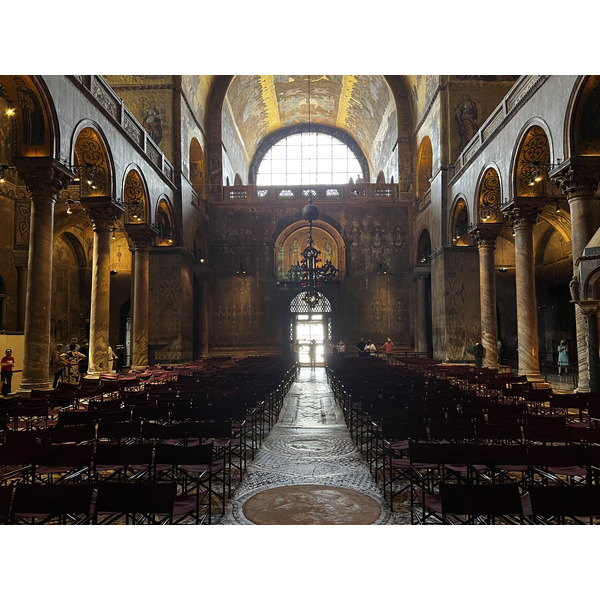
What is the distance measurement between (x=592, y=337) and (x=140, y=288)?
47.7ft

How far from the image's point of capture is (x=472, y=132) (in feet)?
66.7

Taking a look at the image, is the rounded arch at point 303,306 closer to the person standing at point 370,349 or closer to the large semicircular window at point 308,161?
the person standing at point 370,349

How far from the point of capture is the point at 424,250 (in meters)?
26.6

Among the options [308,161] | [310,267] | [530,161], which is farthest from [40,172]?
[308,161]

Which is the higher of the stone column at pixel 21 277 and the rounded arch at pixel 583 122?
the rounded arch at pixel 583 122

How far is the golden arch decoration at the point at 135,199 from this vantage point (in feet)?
56.1

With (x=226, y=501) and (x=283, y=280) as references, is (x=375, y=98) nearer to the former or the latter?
(x=283, y=280)

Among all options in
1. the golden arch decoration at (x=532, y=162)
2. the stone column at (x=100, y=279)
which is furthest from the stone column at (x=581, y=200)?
the stone column at (x=100, y=279)

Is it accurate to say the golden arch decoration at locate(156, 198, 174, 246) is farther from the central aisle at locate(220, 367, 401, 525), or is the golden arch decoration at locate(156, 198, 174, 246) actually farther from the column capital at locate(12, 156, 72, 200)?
the central aisle at locate(220, 367, 401, 525)

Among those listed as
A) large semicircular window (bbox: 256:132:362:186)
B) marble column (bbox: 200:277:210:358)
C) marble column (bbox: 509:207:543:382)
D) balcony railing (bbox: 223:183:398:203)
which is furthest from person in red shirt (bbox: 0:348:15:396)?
large semicircular window (bbox: 256:132:362:186)

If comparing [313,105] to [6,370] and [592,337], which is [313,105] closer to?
[6,370]

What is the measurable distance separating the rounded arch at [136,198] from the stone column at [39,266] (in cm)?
575
